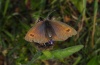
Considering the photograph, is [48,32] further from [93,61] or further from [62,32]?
[93,61]

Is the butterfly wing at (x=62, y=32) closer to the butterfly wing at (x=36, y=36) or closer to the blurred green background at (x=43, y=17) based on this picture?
the butterfly wing at (x=36, y=36)

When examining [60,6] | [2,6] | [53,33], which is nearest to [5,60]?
[2,6]

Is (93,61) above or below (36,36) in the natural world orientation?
below

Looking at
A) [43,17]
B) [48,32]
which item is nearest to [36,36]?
[48,32]

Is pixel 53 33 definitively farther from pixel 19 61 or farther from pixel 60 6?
pixel 60 6

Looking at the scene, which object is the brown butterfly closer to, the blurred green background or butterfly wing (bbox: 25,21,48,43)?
butterfly wing (bbox: 25,21,48,43)

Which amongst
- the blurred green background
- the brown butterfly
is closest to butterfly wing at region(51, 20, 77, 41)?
the brown butterfly
